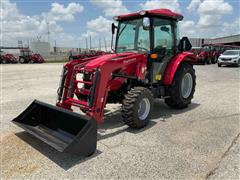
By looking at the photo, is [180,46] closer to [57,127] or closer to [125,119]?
[125,119]

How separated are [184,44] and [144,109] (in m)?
2.12

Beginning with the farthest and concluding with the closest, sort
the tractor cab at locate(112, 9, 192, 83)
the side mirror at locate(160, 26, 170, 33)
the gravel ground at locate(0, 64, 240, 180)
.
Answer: the side mirror at locate(160, 26, 170, 33) → the tractor cab at locate(112, 9, 192, 83) → the gravel ground at locate(0, 64, 240, 180)

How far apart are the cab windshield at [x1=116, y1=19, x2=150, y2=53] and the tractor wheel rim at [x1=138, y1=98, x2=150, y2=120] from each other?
1213 millimetres

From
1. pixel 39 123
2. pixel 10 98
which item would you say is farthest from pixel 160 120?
pixel 10 98

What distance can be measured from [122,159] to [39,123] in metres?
1.95

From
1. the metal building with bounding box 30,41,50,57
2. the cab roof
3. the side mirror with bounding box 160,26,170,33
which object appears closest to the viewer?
the cab roof

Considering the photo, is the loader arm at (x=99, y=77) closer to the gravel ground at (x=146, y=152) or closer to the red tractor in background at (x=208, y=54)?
the gravel ground at (x=146, y=152)

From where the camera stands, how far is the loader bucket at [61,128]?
11.9 ft

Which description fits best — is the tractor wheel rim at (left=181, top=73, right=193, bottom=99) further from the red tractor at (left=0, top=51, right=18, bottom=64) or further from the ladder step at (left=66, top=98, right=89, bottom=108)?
the red tractor at (left=0, top=51, right=18, bottom=64)

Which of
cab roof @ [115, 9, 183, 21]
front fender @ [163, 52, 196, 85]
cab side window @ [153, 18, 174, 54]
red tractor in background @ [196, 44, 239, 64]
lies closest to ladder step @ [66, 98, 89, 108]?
cab side window @ [153, 18, 174, 54]

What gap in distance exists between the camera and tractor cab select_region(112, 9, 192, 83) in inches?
218

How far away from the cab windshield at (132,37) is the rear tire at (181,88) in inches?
47.1

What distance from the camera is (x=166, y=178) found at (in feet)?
10.6

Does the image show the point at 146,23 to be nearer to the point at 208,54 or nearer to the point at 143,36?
the point at 143,36
